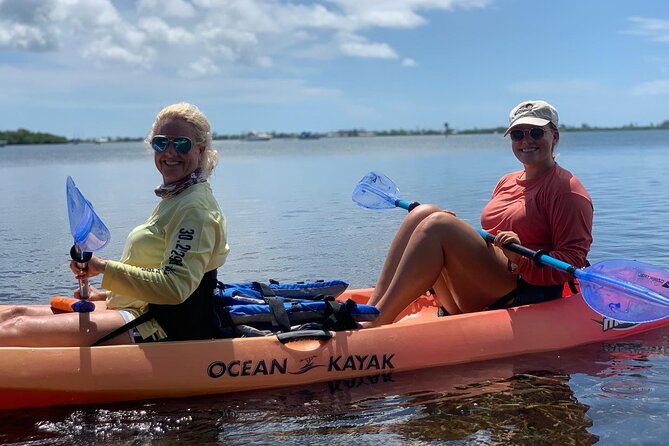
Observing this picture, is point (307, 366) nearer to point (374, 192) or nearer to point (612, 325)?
point (612, 325)

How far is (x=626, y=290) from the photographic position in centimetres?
472

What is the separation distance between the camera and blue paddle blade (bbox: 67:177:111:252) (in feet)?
12.3


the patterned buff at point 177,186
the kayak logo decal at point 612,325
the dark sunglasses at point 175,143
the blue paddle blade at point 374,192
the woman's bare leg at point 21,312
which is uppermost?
the dark sunglasses at point 175,143

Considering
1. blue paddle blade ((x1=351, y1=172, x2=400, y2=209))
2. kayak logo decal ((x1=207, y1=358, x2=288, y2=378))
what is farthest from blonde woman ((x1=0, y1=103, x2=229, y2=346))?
blue paddle blade ((x1=351, y1=172, x2=400, y2=209))

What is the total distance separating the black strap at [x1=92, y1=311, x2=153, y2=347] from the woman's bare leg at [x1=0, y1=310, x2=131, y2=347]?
19mm

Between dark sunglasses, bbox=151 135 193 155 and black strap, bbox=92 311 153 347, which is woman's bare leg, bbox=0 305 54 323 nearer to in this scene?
black strap, bbox=92 311 153 347

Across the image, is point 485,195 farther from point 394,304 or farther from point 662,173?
point 394,304

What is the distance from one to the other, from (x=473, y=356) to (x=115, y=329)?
2388 mm

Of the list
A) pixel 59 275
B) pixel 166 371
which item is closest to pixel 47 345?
pixel 166 371

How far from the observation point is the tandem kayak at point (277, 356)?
4.15 metres

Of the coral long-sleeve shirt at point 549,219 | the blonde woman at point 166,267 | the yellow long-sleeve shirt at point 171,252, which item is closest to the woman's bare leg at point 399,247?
the coral long-sleeve shirt at point 549,219

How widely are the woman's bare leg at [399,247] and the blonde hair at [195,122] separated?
1518mm

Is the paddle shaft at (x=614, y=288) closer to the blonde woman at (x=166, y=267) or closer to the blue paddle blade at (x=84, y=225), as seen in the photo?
the blonde woman at (x=166, y=267)

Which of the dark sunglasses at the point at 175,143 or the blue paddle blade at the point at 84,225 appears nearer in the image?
the blue paddle blade at the point at 84,225
